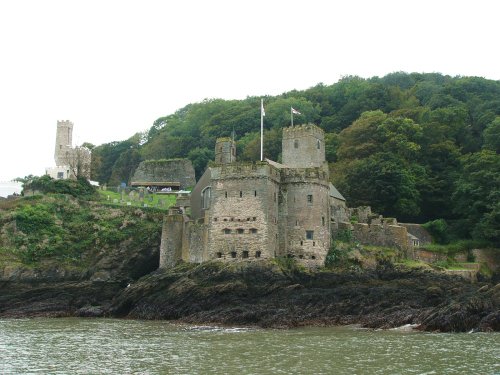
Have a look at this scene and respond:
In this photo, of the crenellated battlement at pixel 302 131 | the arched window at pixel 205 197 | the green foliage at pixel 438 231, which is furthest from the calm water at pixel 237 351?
the green foliage at pixel 438 231

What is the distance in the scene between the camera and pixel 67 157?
5947 centimetres

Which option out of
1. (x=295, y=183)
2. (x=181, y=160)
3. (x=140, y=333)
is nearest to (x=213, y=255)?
(x=295, y=183)

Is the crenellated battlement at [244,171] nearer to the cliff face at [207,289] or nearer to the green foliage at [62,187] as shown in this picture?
the cliff face at [207,289]

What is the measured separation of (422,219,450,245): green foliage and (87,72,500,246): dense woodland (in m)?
0.10

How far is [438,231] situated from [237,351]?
27538mm

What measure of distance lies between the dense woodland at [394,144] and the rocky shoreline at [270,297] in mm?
A: 11691

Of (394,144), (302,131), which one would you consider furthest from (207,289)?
(394,144)

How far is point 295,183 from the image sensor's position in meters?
40.6

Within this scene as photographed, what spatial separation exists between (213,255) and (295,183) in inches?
266

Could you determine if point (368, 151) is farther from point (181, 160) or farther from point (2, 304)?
point (2, 304)

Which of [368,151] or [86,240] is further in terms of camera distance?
[368,151]

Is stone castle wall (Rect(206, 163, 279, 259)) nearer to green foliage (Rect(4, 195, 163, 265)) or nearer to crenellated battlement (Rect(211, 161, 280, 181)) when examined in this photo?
crenellated battlement (Rect(211, 161, 280, 181))

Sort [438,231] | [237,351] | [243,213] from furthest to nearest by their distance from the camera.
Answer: [438,231]
[243,213]
[237,351]

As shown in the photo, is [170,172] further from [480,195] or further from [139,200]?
[480,195]
